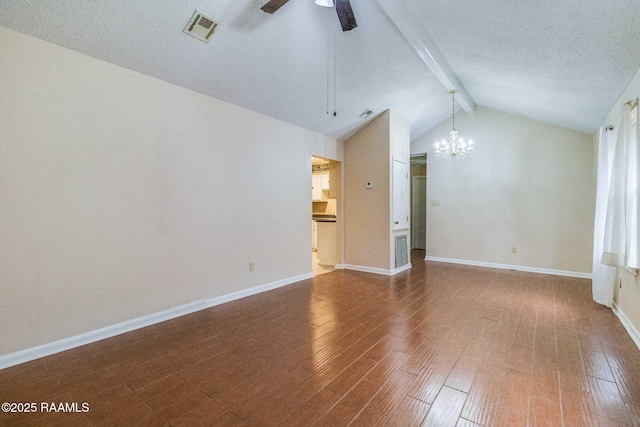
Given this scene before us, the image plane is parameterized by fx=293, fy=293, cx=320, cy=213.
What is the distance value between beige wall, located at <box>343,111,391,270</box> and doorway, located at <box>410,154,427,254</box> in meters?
3.30

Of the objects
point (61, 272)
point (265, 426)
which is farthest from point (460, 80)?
point (61, 272)

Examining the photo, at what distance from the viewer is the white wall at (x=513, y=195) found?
5.04m

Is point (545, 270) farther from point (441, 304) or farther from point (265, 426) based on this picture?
point (265, 426)

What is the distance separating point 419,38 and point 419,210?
5.58 meters

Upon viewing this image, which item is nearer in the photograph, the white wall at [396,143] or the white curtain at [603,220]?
the white curtain at [603,220]

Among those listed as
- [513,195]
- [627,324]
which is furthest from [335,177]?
[627,324]

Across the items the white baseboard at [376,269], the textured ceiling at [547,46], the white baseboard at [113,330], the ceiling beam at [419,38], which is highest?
the ceiling beam at [419,38]

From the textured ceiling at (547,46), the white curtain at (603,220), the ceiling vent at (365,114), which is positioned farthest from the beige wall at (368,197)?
the white curtain at (603,220)

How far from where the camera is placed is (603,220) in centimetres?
336

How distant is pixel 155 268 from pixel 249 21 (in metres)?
2.51

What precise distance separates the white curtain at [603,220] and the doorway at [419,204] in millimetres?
4630

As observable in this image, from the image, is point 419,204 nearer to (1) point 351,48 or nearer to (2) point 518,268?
(2) point 518,268

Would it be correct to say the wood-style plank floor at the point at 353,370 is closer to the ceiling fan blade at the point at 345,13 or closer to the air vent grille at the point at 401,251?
the air vent grille at the point at 401,251

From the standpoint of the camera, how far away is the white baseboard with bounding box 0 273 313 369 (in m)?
2.17
